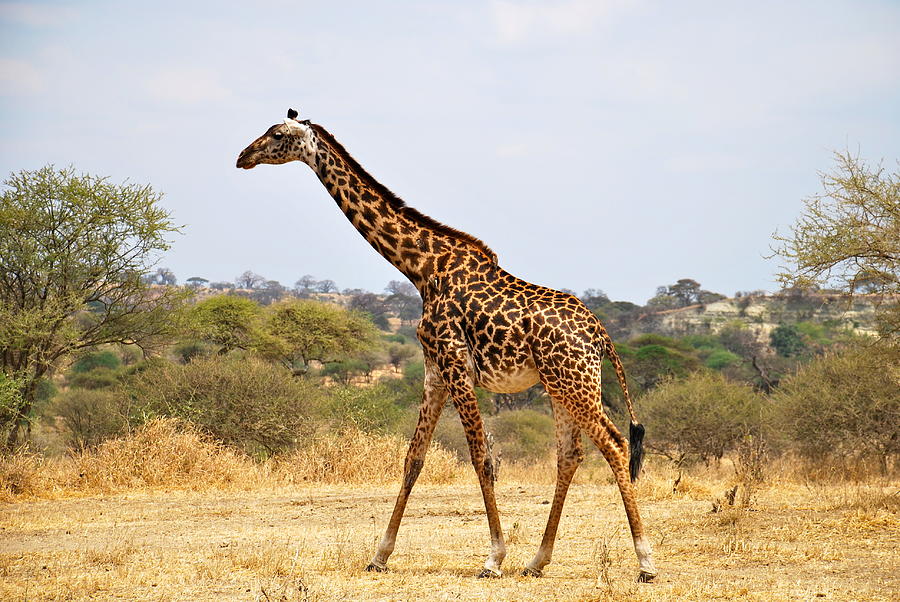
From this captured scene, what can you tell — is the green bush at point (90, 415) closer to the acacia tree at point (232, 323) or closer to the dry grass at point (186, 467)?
the acacia tree at point (232, 323)

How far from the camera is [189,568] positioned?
753cm

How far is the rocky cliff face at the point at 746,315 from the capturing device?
2179 inches

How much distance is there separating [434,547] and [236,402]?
11.4 m

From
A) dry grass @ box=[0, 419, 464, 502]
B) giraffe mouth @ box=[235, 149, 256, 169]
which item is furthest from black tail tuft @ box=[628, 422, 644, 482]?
dry grass @ box=[0, 419, 464, 502]

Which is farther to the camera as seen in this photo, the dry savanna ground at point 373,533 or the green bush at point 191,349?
the green bush at point 191,349

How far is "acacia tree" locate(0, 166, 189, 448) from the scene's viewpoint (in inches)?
717

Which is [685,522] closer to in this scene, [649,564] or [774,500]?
[774,500]

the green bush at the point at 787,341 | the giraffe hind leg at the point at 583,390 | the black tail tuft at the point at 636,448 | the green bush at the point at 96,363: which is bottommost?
the green bush at the point at 96,363

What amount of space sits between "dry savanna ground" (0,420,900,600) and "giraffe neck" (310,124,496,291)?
253 cm

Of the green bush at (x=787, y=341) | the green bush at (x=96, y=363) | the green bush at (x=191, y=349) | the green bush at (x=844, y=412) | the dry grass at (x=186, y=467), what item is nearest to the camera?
the dry grass at (x=186, y=467)

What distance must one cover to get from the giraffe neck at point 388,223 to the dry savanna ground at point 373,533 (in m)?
2.53

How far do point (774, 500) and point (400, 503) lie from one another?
634cm

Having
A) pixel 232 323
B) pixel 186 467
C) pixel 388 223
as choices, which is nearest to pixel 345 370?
pixel 232 323

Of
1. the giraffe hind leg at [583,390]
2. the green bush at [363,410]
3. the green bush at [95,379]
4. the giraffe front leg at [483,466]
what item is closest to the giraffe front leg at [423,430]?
the giraffe front leg at [483,466]
